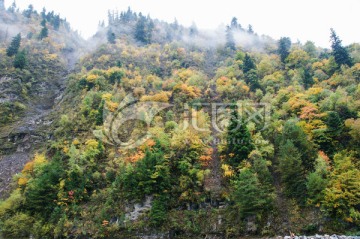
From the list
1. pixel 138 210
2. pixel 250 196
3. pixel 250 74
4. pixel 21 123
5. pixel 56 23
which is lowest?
pixel 138 210

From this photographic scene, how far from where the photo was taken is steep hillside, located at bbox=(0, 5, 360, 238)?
31625 millimetres

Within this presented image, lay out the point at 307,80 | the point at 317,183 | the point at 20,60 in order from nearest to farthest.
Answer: the point at 317,183, the point at 307,80, the point at 20,60

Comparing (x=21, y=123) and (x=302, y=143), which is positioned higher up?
(x=21, y=123)

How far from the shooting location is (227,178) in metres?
36.4

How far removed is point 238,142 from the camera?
122ft

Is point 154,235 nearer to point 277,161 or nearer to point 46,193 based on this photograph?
point 46,193

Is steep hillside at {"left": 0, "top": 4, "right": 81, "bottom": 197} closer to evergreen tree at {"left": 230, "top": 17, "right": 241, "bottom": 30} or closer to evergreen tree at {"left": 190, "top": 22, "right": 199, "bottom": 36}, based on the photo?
evergreen tree at {"left": 190, "top": 22, "right": 199, "bottom": 36}

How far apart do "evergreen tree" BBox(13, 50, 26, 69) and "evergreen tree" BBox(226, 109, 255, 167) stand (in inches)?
2286

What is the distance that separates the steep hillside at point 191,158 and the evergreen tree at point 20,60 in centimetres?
1596

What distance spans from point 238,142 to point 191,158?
626 centimetres

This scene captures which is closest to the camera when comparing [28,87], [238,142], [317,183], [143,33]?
[317,183]

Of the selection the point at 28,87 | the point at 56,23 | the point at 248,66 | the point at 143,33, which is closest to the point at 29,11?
the point at 56,23

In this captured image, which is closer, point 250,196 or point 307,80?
point 250,196

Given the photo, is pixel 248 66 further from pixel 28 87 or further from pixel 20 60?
pixel 20 60
